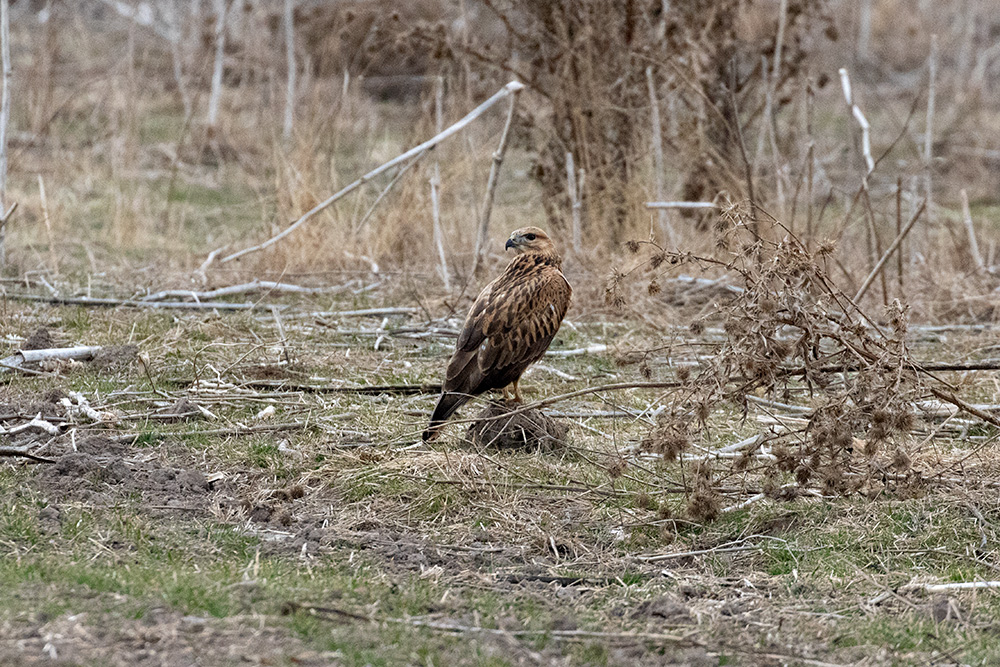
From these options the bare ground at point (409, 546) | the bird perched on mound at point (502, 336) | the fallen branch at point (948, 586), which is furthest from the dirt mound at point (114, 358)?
the fallen branch at point (948, 586)

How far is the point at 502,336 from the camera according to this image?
5.42 meters

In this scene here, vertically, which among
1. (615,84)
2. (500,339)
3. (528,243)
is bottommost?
(500,339)

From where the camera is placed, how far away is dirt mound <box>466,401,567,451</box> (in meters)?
5.30

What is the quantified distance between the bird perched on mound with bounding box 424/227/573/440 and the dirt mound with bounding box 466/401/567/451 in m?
0.14

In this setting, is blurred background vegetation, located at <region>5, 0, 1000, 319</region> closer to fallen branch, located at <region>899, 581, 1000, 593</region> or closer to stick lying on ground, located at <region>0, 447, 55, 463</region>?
stick lying on ground, located at <region>0, 447, 55, 463</region>

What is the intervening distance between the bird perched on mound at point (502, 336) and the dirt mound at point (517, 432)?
144 mm

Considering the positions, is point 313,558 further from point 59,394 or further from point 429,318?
point 429,318

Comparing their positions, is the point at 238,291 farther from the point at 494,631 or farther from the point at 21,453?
the point at 494,631

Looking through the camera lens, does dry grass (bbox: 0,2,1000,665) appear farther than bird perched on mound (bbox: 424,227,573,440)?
No

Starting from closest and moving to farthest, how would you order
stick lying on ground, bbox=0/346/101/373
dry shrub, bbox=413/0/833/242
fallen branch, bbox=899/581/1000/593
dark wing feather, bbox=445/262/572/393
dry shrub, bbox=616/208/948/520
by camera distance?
fallen branch, bbox=899/581/1000/593 < dry shrub, bbox=616/208/948/520 < dark wing feather, bbox=445/262/572/393 < stick lying on ground, bbox=0/346/101/373 < dry shrub, bbox=413/0/833/242

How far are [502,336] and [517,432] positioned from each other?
0.44m

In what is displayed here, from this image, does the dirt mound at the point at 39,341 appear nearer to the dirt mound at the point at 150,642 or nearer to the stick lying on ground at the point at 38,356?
the stick lying on ground at the point at 38,356

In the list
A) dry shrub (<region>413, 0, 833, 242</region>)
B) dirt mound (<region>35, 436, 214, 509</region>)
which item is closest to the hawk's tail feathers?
dirt mound (<region>35, 436, 214, 509</region>)

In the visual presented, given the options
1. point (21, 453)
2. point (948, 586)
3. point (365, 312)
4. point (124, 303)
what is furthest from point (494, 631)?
point (124, 303)
